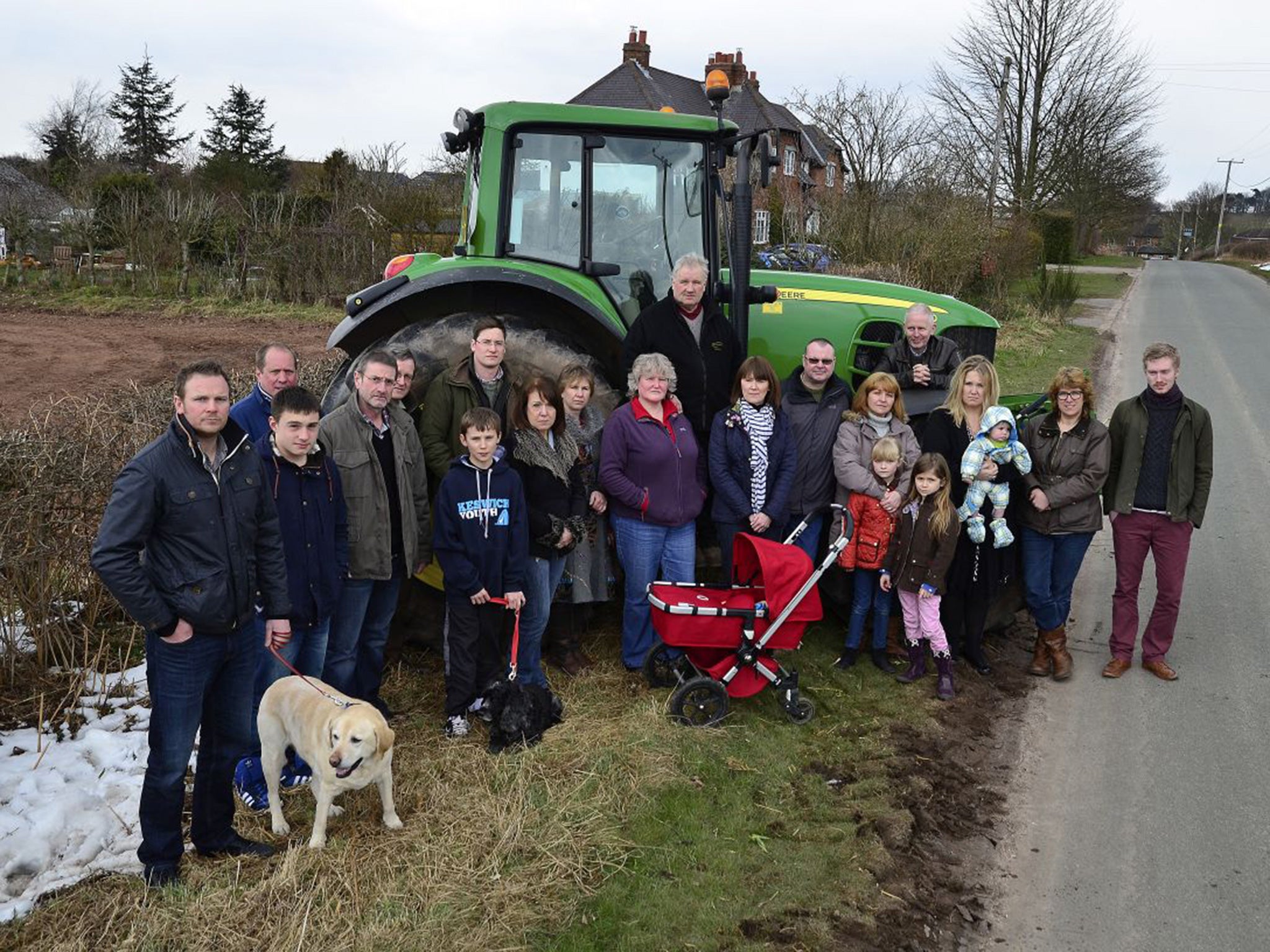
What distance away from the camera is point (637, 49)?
117 ft

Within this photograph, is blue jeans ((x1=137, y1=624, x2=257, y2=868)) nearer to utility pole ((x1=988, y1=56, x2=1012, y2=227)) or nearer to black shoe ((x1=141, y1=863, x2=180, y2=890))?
black shoe ((x1=141, y1=863, x2=180, y2=890))

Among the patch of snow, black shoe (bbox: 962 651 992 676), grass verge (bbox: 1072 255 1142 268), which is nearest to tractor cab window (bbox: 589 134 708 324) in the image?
black shoe (bbox: 962 651 992 676)

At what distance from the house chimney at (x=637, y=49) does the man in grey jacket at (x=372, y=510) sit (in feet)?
113

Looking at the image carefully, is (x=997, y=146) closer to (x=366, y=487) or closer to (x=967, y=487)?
(x=967, y=487)

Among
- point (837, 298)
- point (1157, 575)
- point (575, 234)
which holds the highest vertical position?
point (575, 234)

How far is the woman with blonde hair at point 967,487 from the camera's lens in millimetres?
5207

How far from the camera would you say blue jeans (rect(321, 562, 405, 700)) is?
4.32m

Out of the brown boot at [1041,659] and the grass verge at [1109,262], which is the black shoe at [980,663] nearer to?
the brown boot at [1041,659]

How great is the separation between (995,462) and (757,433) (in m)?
1.22

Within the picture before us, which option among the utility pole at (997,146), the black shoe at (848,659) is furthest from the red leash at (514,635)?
the utility pole at (997,146)

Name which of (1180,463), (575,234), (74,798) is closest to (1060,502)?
(1180,463)

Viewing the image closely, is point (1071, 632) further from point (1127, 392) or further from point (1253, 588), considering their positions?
point (1127, 392)

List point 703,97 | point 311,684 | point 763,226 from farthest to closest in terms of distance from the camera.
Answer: point 703,97 < point 763,226 < point 311,684

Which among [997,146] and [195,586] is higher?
[997,146]
